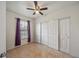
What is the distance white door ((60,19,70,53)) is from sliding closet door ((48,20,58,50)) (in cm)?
40

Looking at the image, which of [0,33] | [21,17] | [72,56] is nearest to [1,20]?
[0,33]

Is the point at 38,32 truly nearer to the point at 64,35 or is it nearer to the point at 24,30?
the point at 24,30

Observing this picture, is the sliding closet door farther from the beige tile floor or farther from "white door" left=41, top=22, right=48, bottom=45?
"white door" left=41, top=22, right=48, bottom=45

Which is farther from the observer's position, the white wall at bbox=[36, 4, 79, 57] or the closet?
the closet

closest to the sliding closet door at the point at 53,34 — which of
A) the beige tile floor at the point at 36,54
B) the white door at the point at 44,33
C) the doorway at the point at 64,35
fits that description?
the doorway at the point at 64,35

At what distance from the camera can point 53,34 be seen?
208 inches

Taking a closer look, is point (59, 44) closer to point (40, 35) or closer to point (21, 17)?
point (40, 35)

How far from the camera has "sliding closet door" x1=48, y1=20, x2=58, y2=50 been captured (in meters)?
5.02

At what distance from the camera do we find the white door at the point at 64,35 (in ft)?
13.9

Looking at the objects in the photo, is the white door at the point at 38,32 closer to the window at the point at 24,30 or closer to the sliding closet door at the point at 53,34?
the window at the point at 24,30

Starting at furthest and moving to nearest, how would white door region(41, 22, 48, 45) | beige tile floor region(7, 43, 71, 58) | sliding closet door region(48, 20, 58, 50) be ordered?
white door region(41, 22, 48, 45)
sliding closet door region(48, 20, 58, 50)
beige tile floor region(7, 43, 71, 58)

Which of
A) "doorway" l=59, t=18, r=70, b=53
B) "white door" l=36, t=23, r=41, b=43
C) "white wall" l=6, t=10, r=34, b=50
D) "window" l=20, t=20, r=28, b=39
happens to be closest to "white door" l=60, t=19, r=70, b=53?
"doorway" l=59, t=18, r=70, b=53

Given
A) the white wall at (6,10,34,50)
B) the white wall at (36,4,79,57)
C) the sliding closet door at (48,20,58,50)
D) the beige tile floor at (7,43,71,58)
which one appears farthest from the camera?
the sliding closet door at (48,20,58,50)

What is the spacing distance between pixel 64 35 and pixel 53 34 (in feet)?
3.14
